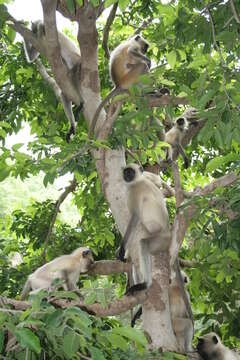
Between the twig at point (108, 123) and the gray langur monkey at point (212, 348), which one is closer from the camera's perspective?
the twig at point (108, 123)

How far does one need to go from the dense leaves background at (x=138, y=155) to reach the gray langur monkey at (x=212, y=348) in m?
0.11

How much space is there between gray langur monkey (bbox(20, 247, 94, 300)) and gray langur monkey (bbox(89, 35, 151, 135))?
1801 millimetres

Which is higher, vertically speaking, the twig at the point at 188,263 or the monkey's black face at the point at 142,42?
the monkey's black face at the point at 142,42

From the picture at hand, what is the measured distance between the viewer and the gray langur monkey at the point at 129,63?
16.6 ft

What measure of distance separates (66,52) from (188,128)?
204 cm

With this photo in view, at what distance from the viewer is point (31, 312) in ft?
4.57

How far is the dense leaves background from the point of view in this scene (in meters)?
1.51

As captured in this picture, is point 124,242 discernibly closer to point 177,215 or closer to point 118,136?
point 177,215

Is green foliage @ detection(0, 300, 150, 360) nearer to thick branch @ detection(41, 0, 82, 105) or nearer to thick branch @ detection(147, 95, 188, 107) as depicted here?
thick branch @ detection(147, 95, 188, 107)

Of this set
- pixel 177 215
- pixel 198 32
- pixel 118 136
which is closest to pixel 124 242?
pixel 177 215

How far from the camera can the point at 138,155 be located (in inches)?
183

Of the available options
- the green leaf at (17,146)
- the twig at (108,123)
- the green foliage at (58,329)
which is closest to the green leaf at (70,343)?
the green foliage at (58,329)

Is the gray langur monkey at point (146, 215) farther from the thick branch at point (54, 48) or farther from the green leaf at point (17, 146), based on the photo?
the green leaf at point (17, 146)

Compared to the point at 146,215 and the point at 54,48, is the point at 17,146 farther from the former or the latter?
the point at 146,215
